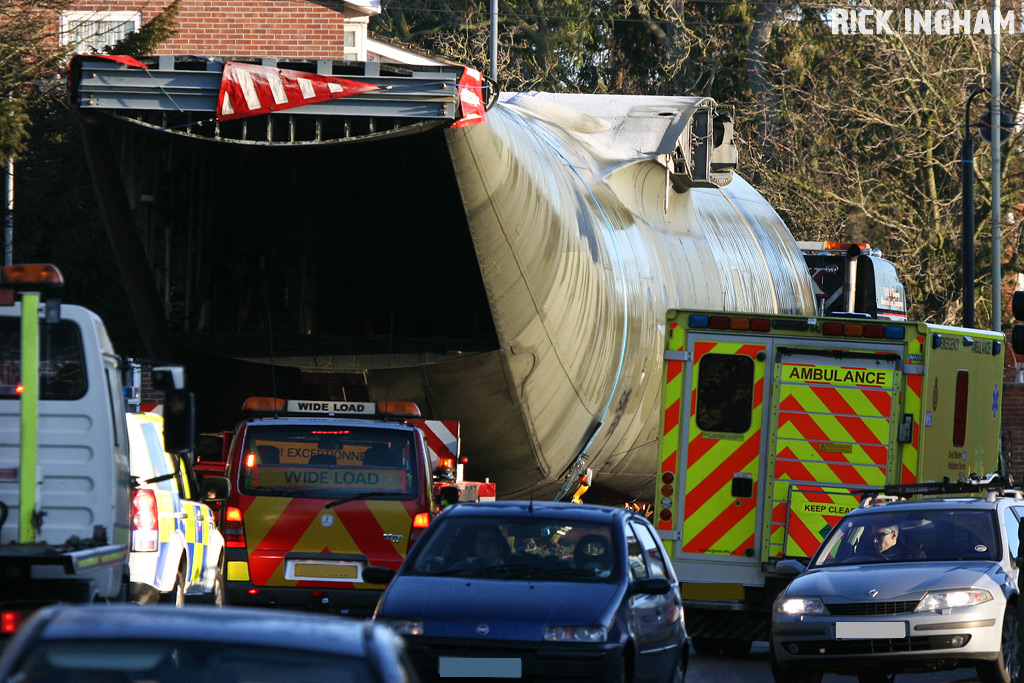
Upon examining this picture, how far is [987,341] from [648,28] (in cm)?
3645

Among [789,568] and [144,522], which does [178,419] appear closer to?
[144,522]

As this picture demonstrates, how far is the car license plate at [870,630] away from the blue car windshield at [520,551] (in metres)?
2.04

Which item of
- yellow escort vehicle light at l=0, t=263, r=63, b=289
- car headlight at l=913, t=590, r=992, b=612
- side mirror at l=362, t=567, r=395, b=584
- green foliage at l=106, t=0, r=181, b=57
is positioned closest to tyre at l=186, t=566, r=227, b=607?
side mirror at l=362, t=567, r=395, b=584

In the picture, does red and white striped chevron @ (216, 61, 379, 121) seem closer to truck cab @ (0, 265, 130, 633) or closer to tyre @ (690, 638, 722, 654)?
truck cab @ (0, 265, 130, 633)

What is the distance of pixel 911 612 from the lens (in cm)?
1091

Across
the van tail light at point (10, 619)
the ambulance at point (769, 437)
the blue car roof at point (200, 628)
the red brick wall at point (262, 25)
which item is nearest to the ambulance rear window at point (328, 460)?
the ambulance at point (769, 437)

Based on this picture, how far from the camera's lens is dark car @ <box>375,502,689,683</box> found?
8.84m

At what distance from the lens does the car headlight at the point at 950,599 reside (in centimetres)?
1090

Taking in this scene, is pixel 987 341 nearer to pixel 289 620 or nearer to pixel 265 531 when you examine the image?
pixel 265 531

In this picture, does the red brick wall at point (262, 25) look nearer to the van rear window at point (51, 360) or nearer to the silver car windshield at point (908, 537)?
the silver car windshield at point (908, 537)

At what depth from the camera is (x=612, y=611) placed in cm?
905

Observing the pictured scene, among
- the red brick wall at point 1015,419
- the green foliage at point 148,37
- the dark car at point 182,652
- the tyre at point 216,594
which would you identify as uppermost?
the green foliage at point 148,37

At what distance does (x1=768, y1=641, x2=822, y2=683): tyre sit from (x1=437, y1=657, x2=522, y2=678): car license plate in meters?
3.00

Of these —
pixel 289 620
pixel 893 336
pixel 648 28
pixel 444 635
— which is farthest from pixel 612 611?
pixel 648 28
